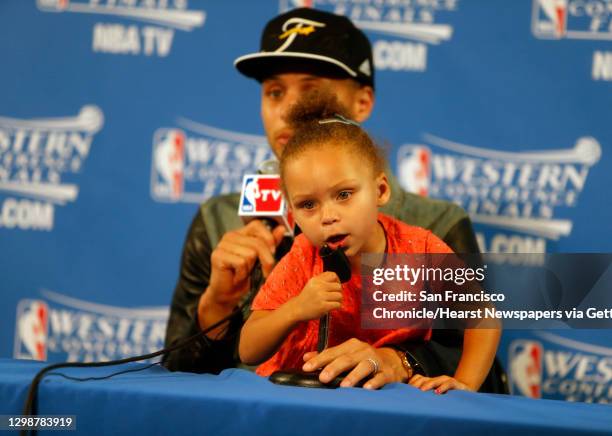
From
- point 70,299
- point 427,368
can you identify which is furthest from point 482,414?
point 70,299

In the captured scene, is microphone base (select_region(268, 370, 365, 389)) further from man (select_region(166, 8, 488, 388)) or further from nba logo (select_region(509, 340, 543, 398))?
nba logo (select_region(509, 340, 543, 398))

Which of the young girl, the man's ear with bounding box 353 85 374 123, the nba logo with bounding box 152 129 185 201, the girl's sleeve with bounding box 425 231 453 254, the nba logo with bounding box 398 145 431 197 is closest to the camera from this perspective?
the young girl

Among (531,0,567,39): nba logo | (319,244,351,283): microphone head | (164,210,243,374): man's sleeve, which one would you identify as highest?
(531,0,567,39): nba logo

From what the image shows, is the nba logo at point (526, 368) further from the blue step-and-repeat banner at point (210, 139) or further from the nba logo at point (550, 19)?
the nba logo at point (550, 19)

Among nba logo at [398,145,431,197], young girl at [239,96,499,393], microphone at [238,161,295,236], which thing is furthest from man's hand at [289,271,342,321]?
nba logo at [398,145,431,197]

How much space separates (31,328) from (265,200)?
1.40m

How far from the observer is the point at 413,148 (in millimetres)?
2273

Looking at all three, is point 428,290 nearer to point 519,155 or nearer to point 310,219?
point 310,219

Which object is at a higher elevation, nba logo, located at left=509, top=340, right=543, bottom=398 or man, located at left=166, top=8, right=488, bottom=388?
man, located at left=166, top=8, right=488, bottom=388

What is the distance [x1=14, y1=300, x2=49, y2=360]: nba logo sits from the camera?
2496 mm

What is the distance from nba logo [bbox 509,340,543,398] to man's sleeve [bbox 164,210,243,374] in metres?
0.96

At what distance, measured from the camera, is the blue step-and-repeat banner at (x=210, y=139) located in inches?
84.4

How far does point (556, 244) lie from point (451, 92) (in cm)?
56

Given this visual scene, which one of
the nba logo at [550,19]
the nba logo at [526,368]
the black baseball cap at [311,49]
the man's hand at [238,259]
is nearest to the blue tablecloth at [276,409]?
the man's hand at [238,259]
